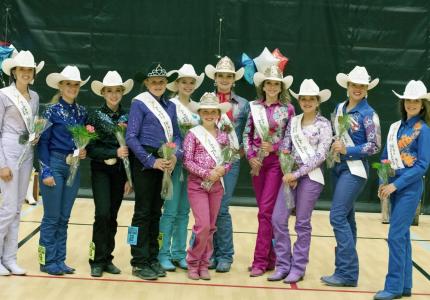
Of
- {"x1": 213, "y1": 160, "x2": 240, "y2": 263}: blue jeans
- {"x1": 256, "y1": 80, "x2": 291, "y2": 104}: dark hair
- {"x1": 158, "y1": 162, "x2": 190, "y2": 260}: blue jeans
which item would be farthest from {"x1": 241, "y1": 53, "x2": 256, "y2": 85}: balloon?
{"x1": 158, "y1": 162, "x2": 190, "y2": 260}: blue jeans

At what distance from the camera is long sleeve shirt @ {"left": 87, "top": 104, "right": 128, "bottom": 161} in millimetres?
4957

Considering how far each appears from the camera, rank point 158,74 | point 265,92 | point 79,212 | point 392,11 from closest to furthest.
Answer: point 158,74
point 265,92
point 79,212
point 392,11

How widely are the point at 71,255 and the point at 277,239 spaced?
5.41 feet

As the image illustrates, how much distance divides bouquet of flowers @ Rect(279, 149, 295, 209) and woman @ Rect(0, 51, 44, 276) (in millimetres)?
1756

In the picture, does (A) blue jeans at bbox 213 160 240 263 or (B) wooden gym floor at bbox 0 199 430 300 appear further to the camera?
(A) blue jeans at bbox 213 160 240 263

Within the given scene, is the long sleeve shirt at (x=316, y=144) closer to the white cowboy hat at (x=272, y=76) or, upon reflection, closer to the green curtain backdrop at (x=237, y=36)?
the white cowboy hat at (x=272, y=76)

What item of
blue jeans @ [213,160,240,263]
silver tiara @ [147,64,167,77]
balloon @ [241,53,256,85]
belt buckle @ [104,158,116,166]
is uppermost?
balloon @ [241,53,256,85]

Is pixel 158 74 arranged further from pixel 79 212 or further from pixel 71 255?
pixel 79 212

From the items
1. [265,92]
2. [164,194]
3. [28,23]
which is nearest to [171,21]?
[28,23]

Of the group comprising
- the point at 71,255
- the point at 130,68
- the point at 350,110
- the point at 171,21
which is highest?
the point at 171,21

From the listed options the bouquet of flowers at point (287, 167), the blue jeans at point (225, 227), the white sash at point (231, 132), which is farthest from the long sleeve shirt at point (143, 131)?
the bouquet of flowers at point (287, 167)

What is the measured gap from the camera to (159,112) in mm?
5020

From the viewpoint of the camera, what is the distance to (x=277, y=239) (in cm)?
518

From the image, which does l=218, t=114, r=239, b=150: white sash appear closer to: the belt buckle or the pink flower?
the belt buckle
